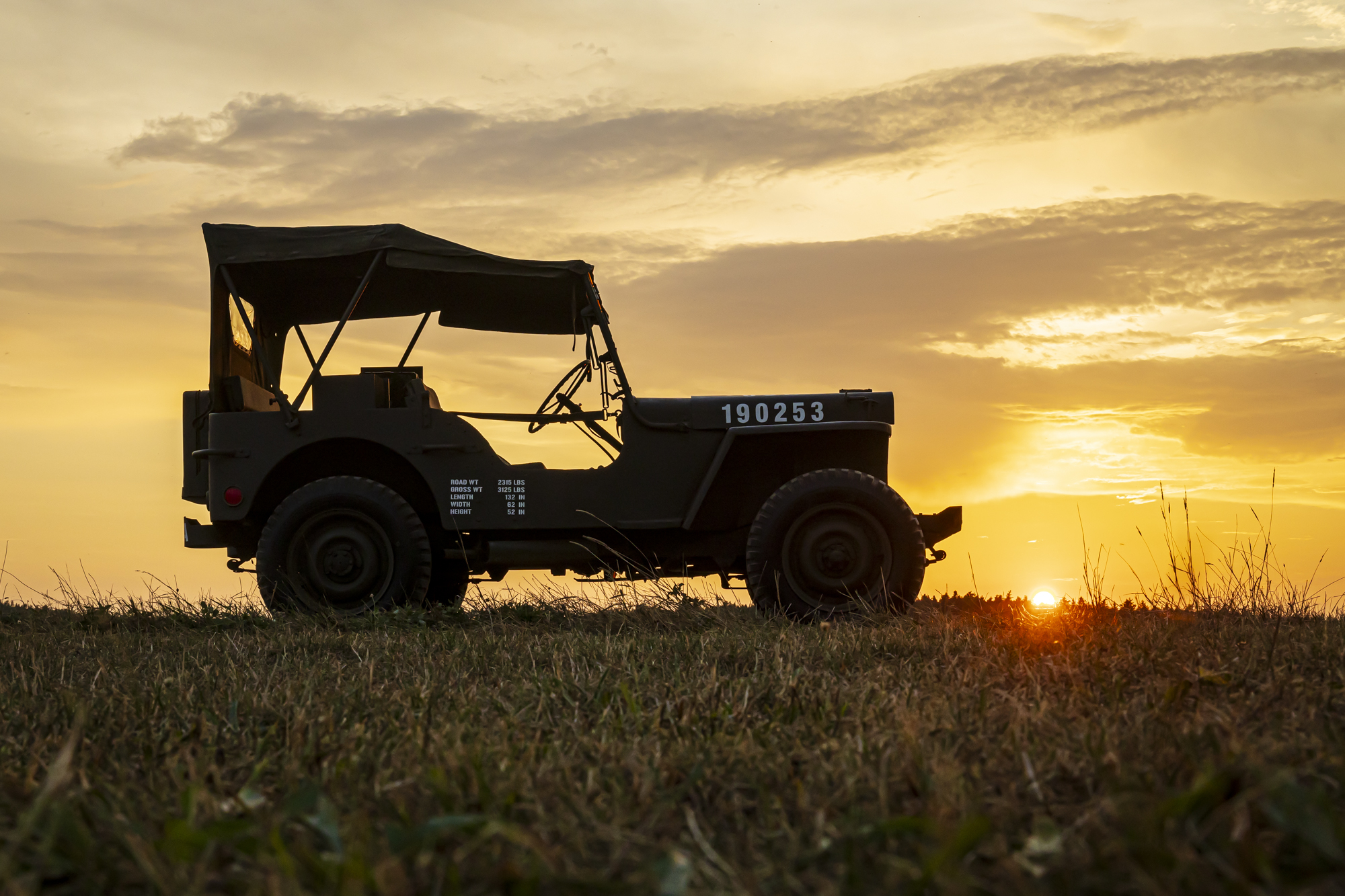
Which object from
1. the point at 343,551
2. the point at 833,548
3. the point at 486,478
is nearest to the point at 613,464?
the point at 486,478

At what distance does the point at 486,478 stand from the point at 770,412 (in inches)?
75.8

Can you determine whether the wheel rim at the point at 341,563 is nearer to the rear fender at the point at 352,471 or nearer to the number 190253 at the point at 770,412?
the rear fender at the point at 352,471

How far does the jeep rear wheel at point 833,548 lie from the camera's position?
6000 millimetres

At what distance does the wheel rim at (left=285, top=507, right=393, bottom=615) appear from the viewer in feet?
20.9

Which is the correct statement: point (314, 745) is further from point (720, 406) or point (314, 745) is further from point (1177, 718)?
point (720, 406)

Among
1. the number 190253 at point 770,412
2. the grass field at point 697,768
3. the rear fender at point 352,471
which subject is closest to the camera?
the grass field at point 697,768

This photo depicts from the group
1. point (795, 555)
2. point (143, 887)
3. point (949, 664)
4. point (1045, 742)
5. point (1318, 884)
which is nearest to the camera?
point (1318, 884)

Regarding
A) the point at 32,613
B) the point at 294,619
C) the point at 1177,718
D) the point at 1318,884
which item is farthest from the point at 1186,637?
the point at 32,613

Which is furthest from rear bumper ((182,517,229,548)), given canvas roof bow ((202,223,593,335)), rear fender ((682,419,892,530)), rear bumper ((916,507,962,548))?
rear bumper ((916,507,962,548))

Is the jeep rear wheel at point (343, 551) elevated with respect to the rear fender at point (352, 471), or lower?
lower

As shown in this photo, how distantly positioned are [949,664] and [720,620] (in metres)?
2.26

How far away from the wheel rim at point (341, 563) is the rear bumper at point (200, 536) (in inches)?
29.1

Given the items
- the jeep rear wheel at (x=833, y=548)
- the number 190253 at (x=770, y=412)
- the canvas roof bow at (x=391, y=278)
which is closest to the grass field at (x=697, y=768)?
the jeep rear wheel at (x=833, y=548)

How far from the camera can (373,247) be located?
648cm
